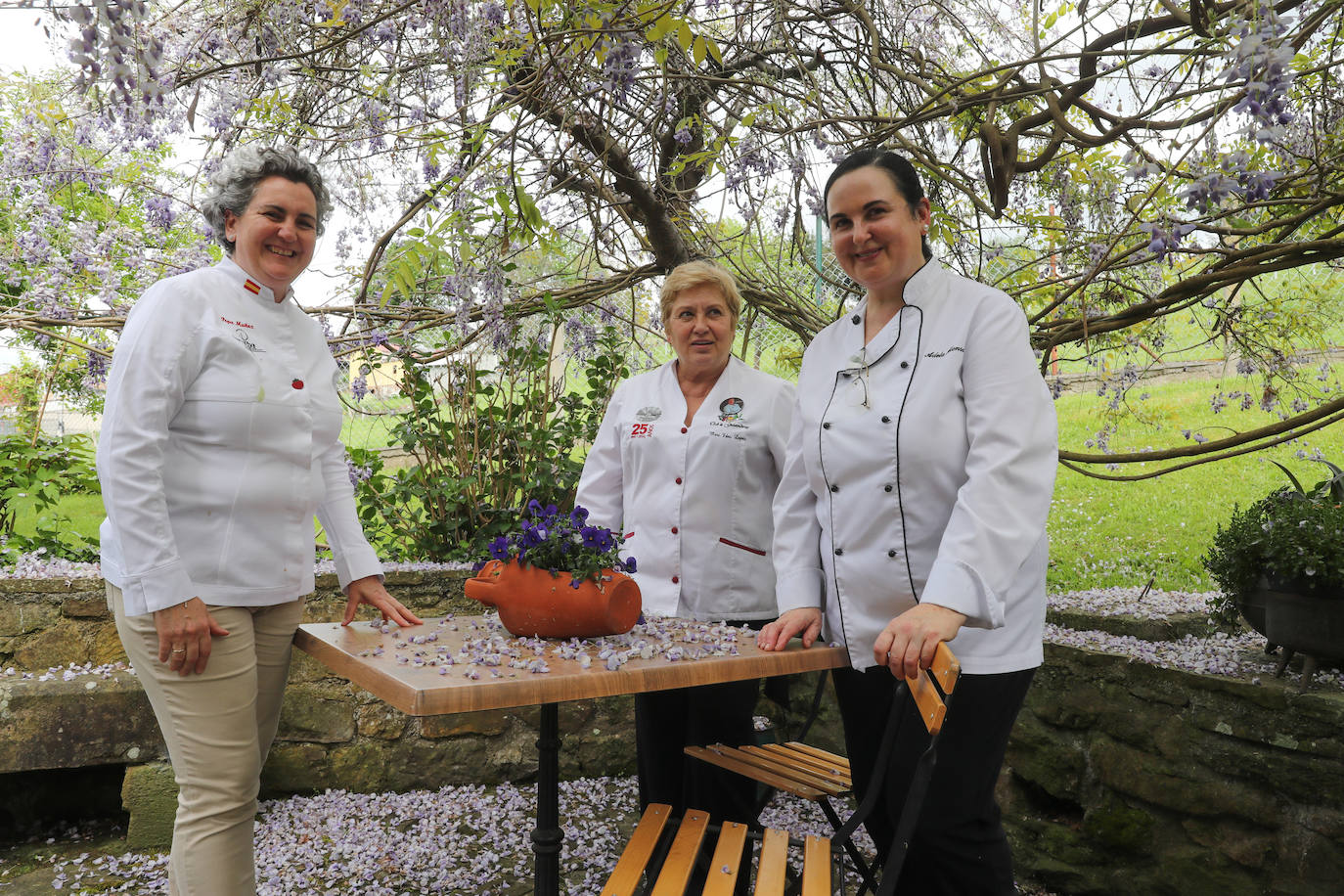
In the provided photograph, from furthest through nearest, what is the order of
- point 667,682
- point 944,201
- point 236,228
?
point 944,201 < point 236,228 < point 667,682

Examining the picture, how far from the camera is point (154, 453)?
179cm

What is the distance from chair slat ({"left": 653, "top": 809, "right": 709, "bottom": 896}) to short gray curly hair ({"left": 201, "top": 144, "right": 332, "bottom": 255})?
5.24 feet

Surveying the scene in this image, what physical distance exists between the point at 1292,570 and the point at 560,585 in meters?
1.98

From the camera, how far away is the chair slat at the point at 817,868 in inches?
65.0

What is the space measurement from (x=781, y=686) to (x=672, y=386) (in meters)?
1.04

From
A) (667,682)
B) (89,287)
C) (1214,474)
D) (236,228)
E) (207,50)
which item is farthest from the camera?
(1214,474)

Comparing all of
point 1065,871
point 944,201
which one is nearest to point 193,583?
point 1065,871

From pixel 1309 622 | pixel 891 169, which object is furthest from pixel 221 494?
pixel 1309 622

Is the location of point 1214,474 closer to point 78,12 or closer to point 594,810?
point 594,810

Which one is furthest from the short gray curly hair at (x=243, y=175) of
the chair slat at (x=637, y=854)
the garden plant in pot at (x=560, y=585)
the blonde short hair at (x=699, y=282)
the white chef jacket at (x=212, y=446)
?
the chair slat at (x=637, y=854)

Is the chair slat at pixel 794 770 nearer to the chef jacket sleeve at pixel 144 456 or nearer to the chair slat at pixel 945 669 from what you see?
the chair slat at pixel 945 669

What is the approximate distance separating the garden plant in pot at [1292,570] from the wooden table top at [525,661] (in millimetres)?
1488

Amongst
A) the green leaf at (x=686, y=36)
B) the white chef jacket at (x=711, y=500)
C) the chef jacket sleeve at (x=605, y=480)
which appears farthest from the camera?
the chef jacket sleeve at (x=605, y=480)

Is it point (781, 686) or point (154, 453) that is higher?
point (154, 453)
